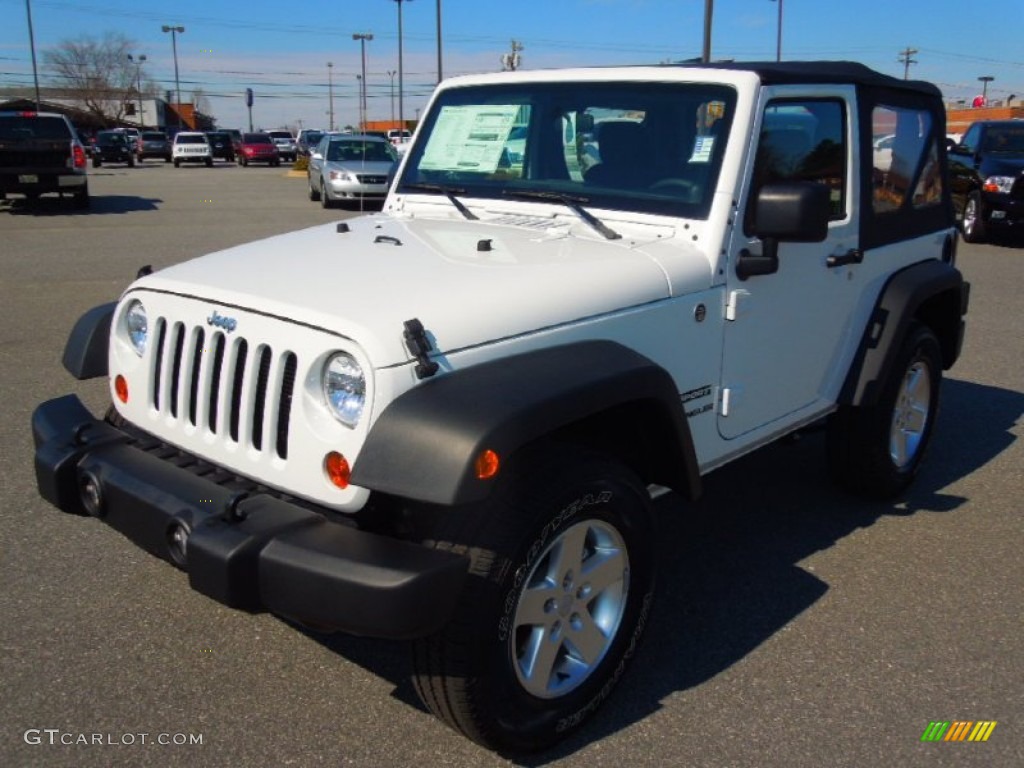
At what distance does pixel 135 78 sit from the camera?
93.8m

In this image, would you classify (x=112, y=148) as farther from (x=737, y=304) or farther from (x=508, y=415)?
(x=508, y=415)

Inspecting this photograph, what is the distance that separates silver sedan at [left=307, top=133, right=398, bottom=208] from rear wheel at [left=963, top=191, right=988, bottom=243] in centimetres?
1078

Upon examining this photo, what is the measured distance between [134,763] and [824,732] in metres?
2.01

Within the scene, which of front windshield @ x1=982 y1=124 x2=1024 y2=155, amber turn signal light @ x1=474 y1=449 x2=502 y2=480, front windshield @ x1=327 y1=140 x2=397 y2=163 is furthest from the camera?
front windshield @ x1=327 y1=140 x2=397 y2=163

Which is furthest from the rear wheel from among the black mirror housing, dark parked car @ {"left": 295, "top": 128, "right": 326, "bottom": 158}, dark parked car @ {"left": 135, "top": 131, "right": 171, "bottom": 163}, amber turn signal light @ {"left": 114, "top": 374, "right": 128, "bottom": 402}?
dark parked car @ {"left": 135, "top": 131, "right": 171, "bottom": 163}

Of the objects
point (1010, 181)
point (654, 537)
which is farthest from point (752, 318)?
point (1010, 181)

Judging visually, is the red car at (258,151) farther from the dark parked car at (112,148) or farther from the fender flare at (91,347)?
the fender flare at (91,347)

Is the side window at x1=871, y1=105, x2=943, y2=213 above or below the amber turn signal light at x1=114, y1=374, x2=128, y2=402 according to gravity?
above

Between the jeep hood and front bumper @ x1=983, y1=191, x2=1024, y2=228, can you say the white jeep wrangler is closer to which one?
the jeep hood

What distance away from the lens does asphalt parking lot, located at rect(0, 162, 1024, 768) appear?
2.86 metres

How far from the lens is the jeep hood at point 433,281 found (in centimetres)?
265

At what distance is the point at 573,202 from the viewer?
3.70 meters

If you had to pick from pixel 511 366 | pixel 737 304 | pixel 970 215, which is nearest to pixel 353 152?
pixel 970 215

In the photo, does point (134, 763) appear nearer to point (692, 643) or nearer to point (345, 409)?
point (345, 409)
